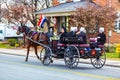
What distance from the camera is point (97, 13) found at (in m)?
29.3

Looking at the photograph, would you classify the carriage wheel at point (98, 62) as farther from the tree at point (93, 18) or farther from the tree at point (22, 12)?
the tree at point (22, 12)

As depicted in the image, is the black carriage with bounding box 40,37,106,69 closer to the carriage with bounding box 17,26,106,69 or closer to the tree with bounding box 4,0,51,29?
the carriage with bounding box 17,26,106,69

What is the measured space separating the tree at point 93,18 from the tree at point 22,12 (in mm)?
11469

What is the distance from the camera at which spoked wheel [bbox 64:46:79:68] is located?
60.2 feet

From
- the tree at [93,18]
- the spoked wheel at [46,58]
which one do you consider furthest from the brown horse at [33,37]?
the tree at [93,18]

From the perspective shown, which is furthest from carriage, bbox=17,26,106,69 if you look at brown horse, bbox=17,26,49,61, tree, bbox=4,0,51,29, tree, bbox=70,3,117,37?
tree, bbox=4,0,51,29

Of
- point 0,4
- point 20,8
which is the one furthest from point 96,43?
point 0,4

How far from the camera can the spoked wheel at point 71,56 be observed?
1834 cm

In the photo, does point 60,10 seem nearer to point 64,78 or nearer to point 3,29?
point 3,29

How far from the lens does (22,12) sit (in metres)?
40.5

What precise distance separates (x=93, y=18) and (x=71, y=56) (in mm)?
11286

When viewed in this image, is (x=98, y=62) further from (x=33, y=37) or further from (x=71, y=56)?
(x=33, y=37)

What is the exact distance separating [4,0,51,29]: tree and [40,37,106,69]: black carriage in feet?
68.0

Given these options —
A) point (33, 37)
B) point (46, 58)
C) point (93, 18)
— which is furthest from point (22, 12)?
point (46, 58)
